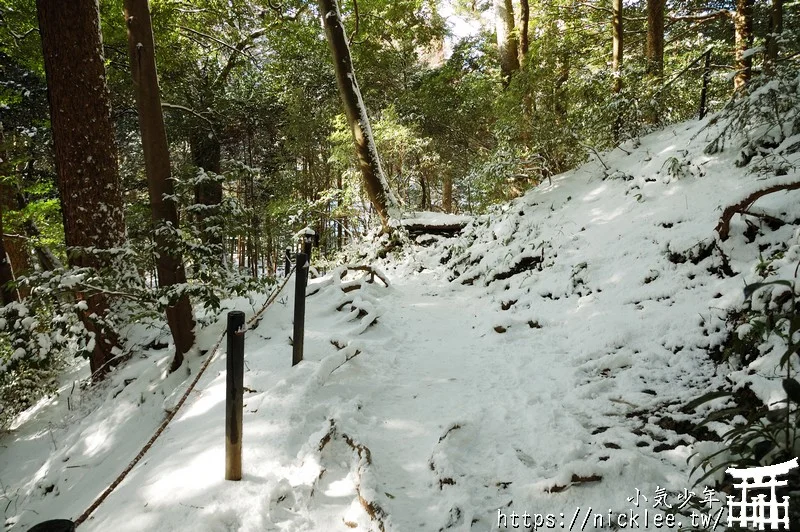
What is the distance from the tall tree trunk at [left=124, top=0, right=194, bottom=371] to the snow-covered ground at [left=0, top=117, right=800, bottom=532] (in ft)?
3.51

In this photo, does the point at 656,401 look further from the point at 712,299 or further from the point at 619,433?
the point at 712,299

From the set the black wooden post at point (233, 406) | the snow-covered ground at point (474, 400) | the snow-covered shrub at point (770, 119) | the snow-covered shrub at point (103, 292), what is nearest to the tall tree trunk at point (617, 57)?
→ the snow-covered ground at point (474, 400)

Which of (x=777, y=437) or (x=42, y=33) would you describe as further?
(x=42, y=33)

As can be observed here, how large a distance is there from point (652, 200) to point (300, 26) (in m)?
9.09

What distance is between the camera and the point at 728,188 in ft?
14.6

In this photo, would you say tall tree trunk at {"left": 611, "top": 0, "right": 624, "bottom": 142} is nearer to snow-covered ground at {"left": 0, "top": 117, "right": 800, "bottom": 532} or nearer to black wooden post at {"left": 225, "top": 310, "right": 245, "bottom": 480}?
snow-covered ground at {"left": 0, "top": 117, "right": 800, "bottom": 532}

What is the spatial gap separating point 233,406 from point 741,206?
4220 millimetres

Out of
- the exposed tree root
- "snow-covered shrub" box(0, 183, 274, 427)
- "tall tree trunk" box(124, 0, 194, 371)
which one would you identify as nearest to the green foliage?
the exposed tree root

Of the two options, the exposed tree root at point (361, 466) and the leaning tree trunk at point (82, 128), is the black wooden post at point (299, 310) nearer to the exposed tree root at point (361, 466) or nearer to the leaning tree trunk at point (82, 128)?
the exposed tree root at point (361, 466)

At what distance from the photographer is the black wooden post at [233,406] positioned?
2.30 m

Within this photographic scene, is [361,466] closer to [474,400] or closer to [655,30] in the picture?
[474,400]

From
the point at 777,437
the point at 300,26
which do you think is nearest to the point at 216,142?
the point at 300,26

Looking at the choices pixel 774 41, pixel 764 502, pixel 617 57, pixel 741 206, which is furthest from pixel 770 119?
pixel 764 502

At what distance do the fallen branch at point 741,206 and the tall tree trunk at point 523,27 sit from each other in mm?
7040
